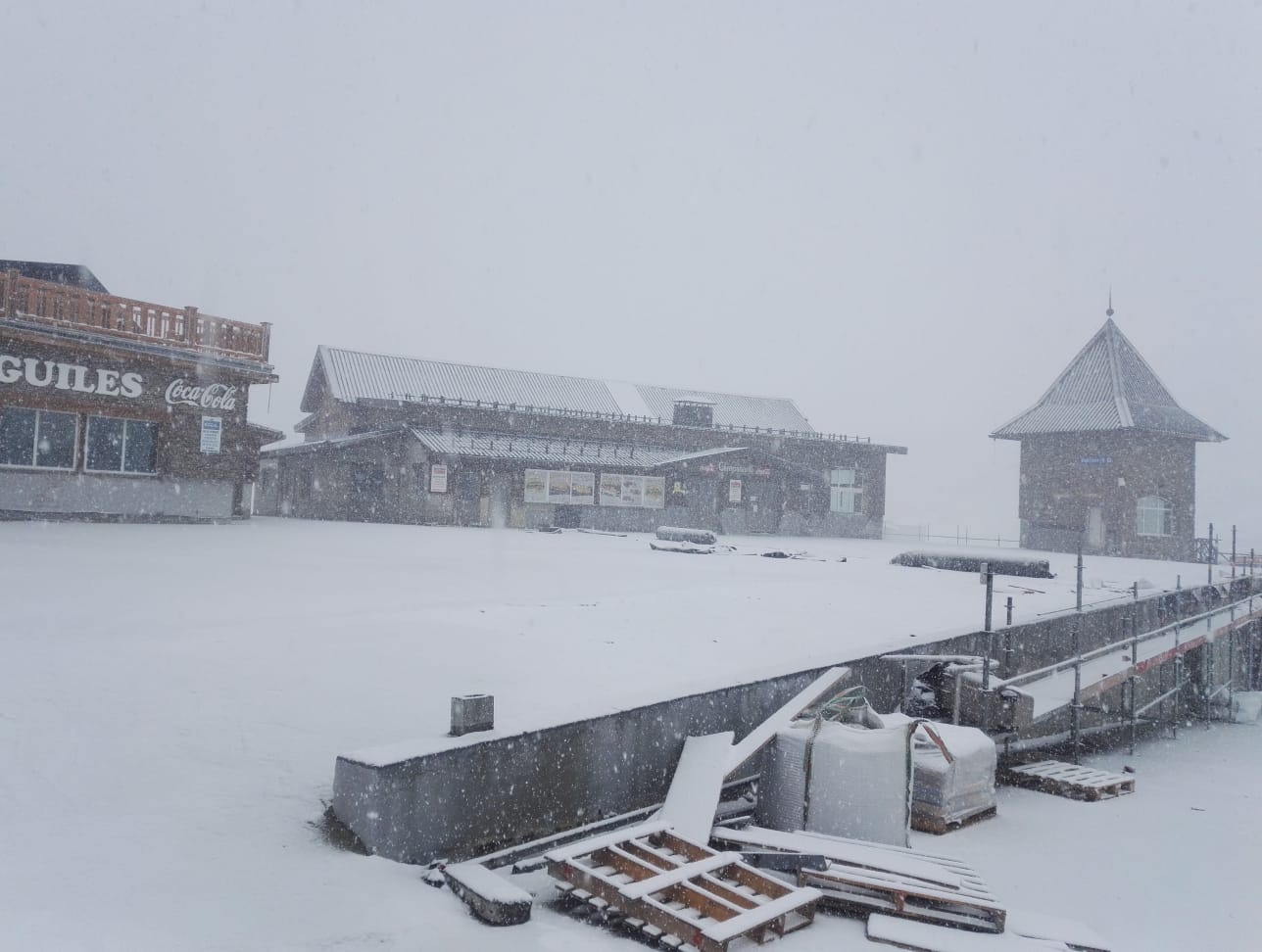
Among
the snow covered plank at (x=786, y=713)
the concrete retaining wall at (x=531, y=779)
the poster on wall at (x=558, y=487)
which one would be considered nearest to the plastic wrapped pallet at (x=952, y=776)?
the snow covered plank at (x=786, y=713)

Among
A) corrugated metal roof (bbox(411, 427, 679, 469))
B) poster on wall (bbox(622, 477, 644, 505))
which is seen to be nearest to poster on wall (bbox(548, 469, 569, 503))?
corrugated metal roof (bbox(411, 427, 679, 469))

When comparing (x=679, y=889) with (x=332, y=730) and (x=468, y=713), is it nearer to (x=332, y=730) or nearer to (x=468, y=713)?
(x=468, y=713)

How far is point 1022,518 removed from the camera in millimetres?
35719

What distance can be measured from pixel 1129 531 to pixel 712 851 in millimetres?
32685

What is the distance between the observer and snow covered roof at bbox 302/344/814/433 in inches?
1346

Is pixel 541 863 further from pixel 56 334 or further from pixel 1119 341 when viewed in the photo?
pixel 1119 341

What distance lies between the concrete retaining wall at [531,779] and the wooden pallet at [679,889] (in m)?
0.50

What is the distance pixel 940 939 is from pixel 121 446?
20669mm

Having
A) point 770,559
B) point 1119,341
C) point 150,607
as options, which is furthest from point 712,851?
point 1119,341

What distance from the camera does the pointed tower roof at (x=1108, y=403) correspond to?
3262 centimetres

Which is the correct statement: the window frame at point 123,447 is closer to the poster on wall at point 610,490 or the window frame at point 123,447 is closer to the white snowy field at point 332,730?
the white snowy field at point 332,730

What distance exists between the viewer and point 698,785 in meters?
5.08

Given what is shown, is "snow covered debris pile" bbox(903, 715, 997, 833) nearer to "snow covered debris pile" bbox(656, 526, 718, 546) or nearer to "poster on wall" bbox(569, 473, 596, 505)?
"snow covered debris pile" bbox(656, 526, 718, 546)

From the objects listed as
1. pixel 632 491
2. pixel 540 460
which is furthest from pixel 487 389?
pixel 632 491
